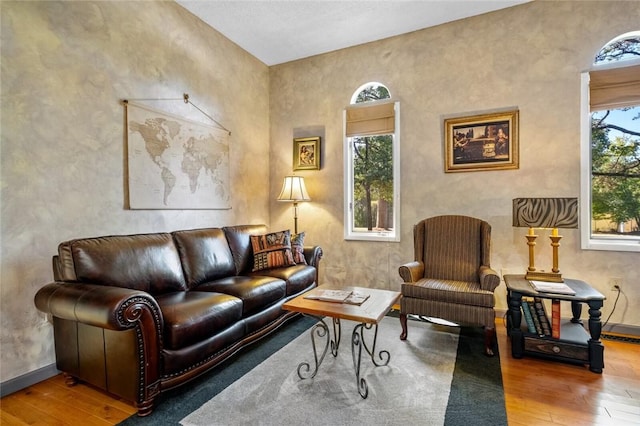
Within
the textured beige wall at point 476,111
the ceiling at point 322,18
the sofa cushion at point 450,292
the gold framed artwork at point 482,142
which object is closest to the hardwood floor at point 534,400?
the sofa cushion at point 450,292

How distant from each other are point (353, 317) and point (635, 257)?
2.81 metres

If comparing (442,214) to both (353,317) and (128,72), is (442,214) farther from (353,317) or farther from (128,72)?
(128,72)

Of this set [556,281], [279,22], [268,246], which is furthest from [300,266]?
[279,22]

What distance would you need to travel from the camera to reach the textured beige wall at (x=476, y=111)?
9.66ft

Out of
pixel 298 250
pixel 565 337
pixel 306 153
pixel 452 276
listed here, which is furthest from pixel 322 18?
pixel 565 337

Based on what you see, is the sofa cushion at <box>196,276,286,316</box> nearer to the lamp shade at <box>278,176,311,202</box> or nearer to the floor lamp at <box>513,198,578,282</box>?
the lamp shade at <box>278,176,311,202</box>

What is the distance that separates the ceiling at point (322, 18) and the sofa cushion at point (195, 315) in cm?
286

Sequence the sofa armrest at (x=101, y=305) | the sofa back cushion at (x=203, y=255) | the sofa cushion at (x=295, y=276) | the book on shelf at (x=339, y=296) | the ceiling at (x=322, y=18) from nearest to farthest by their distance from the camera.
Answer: the sofa armrest at (x=101, y=305) < the book on shelf at (x=339, y=296) < the sofa back cushion at (x=203, y=255) < the sofa cushion at (x=295, y=276) < the ceiling at (x=322, y=18)

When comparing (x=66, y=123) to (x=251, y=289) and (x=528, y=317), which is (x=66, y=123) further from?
(x=528, y=317)

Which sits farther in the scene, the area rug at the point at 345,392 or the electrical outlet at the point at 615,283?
the electrical outlet at the point at 615,283

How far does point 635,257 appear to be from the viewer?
110 inches

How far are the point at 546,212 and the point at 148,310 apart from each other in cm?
292

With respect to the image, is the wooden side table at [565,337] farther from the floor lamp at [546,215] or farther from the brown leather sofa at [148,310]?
the brown leather sofa at [148,310]

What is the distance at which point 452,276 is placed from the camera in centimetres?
302
